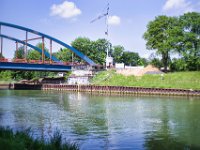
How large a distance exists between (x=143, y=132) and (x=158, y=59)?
218 feet

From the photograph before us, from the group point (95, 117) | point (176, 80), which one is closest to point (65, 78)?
point (176, 80)

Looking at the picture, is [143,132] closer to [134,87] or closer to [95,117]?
[95,117]

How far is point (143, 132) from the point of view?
88.7 feet

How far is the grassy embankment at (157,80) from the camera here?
2928 inches

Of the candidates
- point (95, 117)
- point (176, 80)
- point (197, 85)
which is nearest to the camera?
point (95, 117)

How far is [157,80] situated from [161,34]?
1312cm

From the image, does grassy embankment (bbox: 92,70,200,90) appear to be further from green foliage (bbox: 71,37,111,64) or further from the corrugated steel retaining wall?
green foliage (bbox: 71,37,111,64)

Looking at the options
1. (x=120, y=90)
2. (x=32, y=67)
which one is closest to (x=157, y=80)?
(x=120, y=90)

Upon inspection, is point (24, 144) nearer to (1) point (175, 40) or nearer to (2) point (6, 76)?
(1) point (175, 40)

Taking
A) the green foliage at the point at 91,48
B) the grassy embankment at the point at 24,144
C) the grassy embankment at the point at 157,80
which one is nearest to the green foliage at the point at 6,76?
the green foliage at the point at 91,48

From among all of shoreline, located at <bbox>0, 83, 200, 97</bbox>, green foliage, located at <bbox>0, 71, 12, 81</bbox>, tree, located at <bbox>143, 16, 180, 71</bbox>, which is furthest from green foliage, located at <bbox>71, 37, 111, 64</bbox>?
tree, located at <bbox>143, 16, 180, 71</bbox>

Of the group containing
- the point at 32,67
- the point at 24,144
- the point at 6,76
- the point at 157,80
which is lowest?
the point at 24,144

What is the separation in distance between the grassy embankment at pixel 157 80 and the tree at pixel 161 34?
24.1 ft

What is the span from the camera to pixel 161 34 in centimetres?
8656
